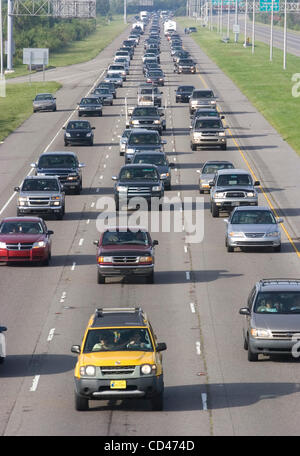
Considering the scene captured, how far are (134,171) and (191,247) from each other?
9.93 m

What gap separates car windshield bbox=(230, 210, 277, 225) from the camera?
39306mm

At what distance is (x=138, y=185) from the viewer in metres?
48.4

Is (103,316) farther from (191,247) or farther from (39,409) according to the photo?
(191,247)

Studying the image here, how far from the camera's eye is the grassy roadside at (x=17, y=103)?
272ft

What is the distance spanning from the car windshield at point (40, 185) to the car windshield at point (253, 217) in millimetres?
8823

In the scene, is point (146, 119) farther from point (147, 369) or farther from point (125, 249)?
point (147, 369)

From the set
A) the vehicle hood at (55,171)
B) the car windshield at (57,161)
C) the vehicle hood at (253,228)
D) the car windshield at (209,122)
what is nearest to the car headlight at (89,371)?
the vehicle hood at (253,228)

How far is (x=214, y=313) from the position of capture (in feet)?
96.1

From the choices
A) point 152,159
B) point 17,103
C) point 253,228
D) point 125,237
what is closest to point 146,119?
point 152,159

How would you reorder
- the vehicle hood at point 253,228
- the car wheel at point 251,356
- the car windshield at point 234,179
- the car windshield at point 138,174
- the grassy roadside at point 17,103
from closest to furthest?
the car wheel at point 251,356 < the vehicle hood at point 253,228 < the car windshield at point 234,179 < the car windshield at point 138,174 < the grassy roadside at point 17,103

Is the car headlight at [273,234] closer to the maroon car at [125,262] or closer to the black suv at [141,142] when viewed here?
the maroon car at [125,262]

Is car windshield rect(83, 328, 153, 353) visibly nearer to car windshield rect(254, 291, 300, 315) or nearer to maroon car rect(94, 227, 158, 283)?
car windshield rect(254, 291, 300, 315)

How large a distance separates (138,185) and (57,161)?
5165 mm

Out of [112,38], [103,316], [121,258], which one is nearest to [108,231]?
[121,258]
